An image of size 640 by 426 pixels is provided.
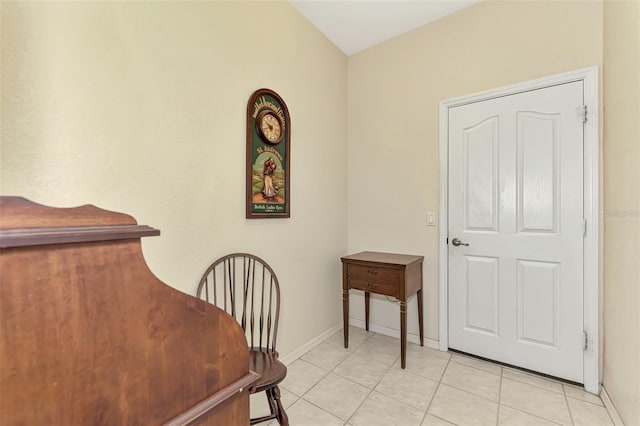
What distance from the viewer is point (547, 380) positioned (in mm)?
1965

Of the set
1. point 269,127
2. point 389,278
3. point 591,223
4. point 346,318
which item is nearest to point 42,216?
point 269,127

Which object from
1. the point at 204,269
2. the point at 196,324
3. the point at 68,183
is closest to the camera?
the point at 196,324

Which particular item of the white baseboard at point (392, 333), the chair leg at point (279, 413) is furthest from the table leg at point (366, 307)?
the chair leg at point (279, 413)

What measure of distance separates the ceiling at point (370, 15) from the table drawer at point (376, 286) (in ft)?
7.16

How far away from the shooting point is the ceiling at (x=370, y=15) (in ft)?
7.47

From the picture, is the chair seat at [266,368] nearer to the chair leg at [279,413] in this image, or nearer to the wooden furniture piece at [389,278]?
the chair leg at [279,413]

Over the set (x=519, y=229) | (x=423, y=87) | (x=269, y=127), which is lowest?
(x=519, y=229)

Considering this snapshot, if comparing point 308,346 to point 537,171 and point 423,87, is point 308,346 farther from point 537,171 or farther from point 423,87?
point 423,87

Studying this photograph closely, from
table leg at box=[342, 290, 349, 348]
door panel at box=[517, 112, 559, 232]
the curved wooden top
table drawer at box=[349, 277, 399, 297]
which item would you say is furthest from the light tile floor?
the curved wooden top

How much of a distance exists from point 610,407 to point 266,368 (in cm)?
198

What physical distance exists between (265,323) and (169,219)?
975 mm

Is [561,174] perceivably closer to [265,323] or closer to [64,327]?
[265,323]

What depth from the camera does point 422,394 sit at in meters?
1.84

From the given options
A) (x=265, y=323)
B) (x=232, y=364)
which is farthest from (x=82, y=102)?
(x=265, y=323)
